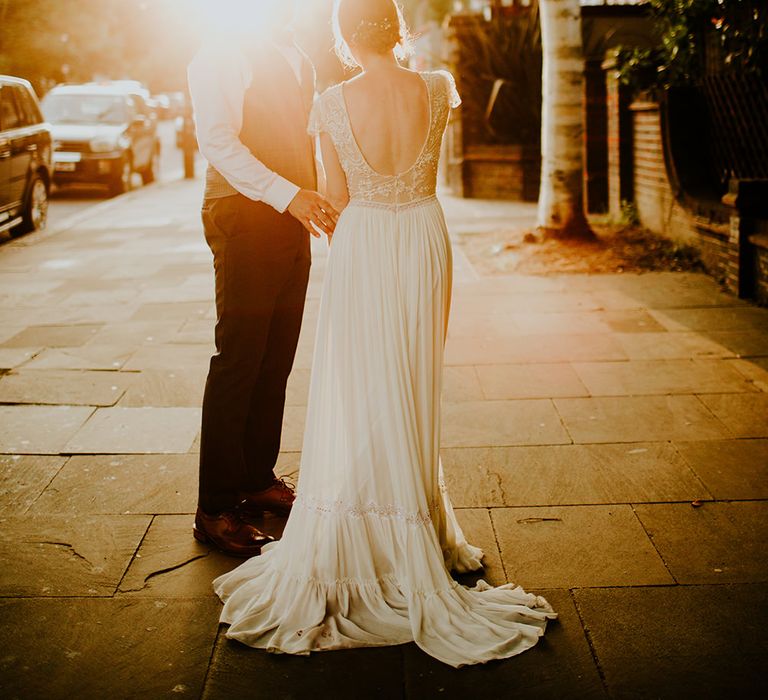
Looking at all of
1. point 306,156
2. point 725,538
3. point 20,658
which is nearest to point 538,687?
point 725,538

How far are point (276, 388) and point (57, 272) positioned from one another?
7.09 meters

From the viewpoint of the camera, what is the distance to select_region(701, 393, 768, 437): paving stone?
5.07 metres

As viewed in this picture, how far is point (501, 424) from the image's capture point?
531 cm

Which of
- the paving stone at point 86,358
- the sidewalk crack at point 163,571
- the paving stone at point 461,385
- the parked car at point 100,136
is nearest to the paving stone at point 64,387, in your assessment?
the paving stone at point 86,358

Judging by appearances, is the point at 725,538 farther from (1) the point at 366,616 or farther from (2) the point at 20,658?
(2) the point at 20,658

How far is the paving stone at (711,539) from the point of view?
140 inches

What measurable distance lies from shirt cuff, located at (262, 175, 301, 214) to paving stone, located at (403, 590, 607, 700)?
5.28ft

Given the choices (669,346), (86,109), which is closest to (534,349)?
(669,346)

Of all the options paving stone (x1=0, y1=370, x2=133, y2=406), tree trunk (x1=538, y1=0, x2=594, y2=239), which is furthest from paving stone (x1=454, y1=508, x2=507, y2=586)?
tree trunk (x1=538, y1=0, x2=594, y2=239)

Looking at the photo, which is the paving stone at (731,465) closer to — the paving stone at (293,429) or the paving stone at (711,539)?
the paving stone at (711,539)

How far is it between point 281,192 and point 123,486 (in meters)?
1.78

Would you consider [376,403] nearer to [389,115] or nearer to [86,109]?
[389,115]

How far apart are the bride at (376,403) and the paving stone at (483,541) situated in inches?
7.4

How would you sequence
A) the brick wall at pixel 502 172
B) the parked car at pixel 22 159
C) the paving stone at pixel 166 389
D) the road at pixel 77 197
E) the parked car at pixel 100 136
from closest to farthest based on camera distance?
the paving stone at pixel 166 389 < the parked car at pixel 22 159 < the brick wall at pixel 502 172 < the road at pixel 77 197 < the parked car at pixel 100 136
